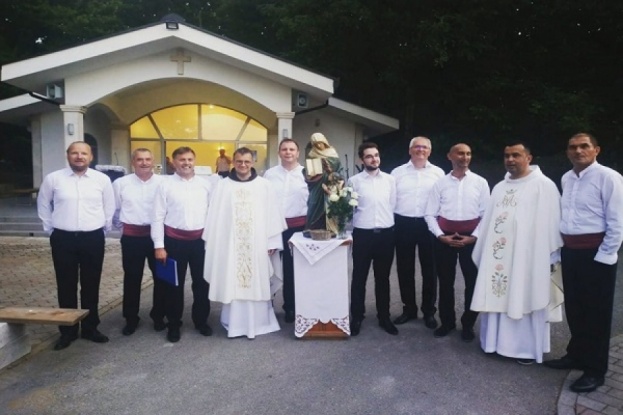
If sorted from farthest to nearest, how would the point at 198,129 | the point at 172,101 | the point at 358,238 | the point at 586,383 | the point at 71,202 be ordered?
the point at 198,129
the point at 172,101
the point at 358,238
the point at 71,202
the point at 586,383

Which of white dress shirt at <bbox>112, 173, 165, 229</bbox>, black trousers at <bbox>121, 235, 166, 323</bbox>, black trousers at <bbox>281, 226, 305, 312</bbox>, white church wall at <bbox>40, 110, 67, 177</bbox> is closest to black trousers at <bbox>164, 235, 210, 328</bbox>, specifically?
black trousers at <bbox>121, 235, 166, 323</bbox>

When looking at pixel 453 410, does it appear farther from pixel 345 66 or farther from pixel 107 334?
pixel 345 66

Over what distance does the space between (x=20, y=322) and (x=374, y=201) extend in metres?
3.74

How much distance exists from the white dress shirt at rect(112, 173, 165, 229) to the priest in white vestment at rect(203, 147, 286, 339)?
69 cm

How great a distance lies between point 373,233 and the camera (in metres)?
5.48

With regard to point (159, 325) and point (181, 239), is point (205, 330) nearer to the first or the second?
point (159, 325)

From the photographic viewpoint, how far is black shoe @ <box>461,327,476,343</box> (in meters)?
5.22

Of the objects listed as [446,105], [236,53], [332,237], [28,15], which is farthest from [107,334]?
[28,15]

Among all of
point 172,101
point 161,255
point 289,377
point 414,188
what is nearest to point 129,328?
point 161,255

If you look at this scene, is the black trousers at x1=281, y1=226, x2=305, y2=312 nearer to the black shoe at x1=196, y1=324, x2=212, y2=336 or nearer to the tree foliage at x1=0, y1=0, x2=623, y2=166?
the black shoe at x1=196, y1=324, x2=212, y2=336

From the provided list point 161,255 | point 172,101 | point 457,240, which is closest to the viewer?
point 161,255

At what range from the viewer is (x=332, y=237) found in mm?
5406

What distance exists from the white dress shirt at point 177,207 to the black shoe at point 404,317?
2.56m

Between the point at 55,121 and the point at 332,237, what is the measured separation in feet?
43.8
